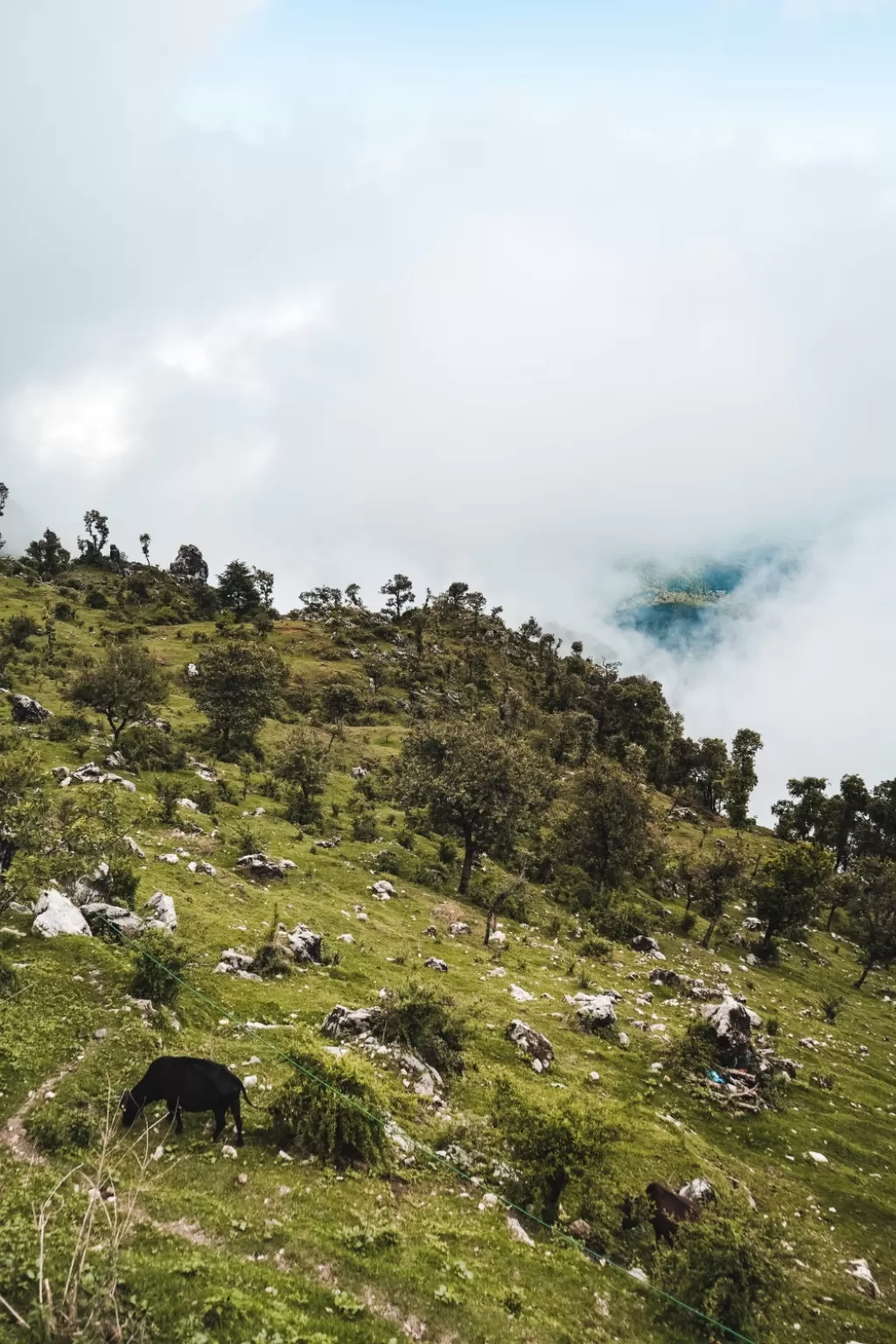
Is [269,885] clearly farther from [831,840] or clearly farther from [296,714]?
[831,840]

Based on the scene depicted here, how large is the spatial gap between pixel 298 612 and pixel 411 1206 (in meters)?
176

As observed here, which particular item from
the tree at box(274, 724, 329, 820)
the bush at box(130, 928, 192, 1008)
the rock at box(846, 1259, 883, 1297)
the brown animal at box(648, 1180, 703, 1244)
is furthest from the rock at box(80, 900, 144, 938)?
the tree at box(274, 724, 329, 820)

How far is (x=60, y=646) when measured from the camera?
87.1 metres

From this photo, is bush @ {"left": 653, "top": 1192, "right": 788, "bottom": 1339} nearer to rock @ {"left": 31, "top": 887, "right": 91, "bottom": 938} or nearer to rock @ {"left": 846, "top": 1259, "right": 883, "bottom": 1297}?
rock @ {"left": 846, "top": 1259, "right": 883, "bottom": 1297}

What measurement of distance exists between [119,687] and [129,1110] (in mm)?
43936

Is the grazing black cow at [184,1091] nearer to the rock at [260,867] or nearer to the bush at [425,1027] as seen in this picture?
the bush at [425,1027]

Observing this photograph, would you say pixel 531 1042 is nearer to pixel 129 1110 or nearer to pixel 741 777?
pixel 129 1110

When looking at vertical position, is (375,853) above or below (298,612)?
below

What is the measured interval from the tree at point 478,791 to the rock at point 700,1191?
98.9ft

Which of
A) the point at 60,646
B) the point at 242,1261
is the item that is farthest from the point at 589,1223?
the point at 60,646

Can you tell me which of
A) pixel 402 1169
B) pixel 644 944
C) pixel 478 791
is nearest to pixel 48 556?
pixel 478 791

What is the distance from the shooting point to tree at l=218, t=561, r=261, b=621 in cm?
15462

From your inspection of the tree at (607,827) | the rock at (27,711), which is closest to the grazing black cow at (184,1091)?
the tree at (607,827)

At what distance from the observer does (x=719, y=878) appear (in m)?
55.8
